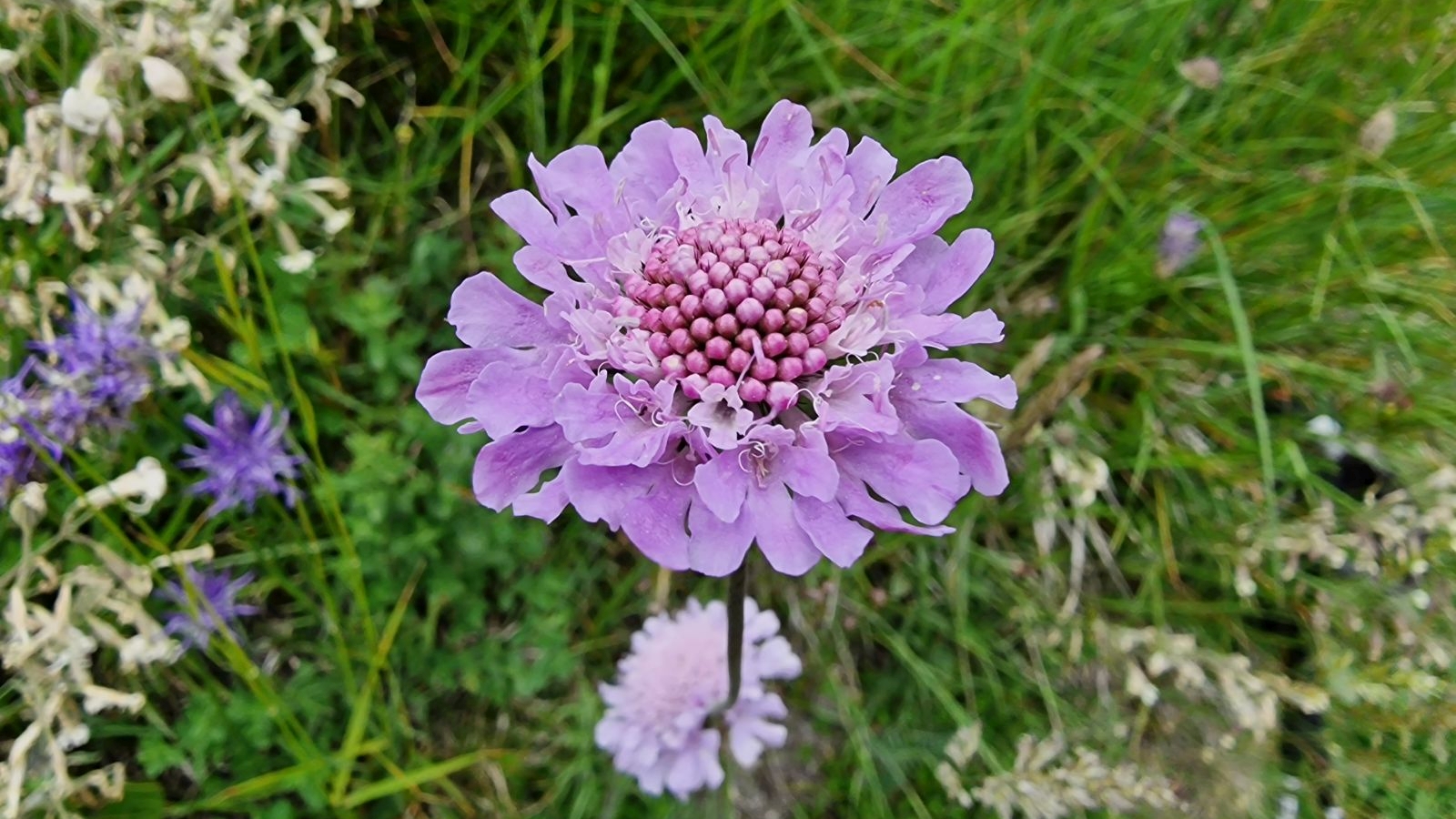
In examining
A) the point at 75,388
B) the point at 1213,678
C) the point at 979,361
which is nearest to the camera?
the point at 75,388

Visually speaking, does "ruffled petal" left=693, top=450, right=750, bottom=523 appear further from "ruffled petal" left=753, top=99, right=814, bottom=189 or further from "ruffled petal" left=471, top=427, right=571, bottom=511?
"ruffled petal" left=753, top=99, right=814, bottom=189

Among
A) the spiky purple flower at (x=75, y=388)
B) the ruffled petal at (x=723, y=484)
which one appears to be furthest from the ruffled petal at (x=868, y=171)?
the spiky purple flower at (x=75, y=388)

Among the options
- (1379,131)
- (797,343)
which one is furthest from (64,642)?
(1379,131)

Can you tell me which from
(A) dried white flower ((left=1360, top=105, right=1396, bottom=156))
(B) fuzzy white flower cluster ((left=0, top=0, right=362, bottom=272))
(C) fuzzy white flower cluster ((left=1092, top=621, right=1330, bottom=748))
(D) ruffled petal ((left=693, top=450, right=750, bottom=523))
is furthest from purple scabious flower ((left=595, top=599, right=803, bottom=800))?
(A) dried white flower ((left=1360, top=105, right=1396, bottom=156))

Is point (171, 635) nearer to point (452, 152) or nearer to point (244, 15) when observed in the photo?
point (452, 152)

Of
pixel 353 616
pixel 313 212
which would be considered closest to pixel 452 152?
pixel 313 212

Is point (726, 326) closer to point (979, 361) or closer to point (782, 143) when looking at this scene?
point (782, 143)
